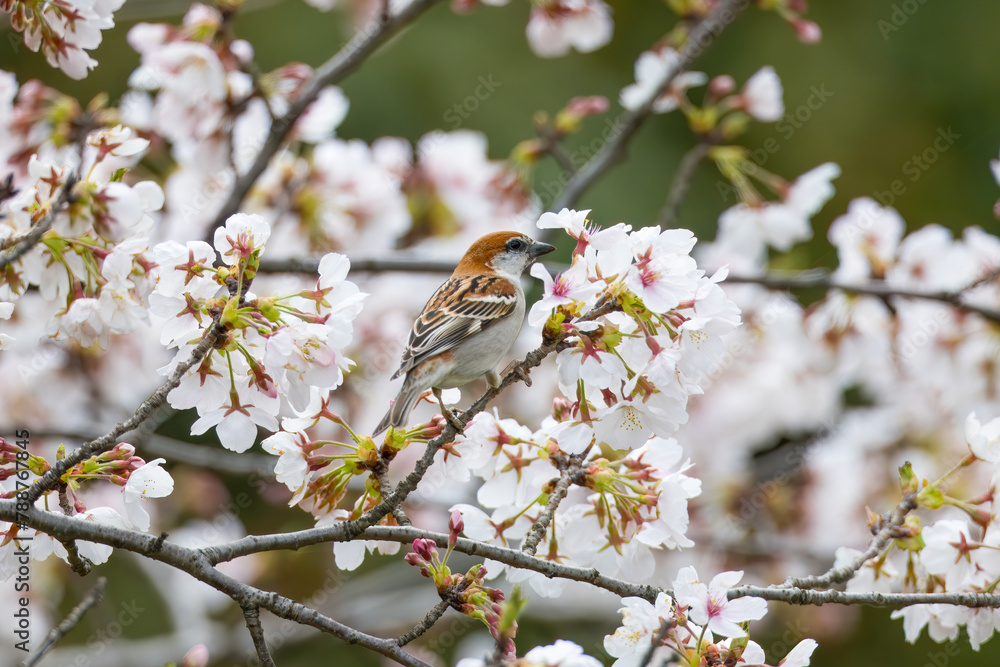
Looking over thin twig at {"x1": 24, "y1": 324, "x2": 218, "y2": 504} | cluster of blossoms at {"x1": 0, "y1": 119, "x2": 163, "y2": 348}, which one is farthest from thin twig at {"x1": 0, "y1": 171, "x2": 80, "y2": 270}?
thin twig at {"x1": 24, "y1": 324, "x2": 218, "y2": 504}

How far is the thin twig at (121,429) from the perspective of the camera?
4.42 ft

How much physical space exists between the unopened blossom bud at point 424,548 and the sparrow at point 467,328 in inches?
11.0

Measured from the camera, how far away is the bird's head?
2.54 meters

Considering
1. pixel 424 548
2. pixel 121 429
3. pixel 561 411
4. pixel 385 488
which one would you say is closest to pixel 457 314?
pixel 561 411

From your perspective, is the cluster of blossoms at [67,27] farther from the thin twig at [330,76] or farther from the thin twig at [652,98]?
the thin twig at [652,98]

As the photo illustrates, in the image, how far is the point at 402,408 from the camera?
182cm

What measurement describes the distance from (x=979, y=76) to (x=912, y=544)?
7.64 meters

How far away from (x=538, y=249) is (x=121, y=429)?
1365 millimetres

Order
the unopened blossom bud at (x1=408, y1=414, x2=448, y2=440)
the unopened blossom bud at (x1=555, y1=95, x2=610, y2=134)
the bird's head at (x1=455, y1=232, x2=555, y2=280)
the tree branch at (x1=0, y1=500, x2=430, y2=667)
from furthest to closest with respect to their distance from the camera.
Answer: the unopened blossom bud at (x1=555, y1=95, x2=610, y2=134) < the bird's head at (x1=455, y1=232, x2=555, y2=280) < the unopened blossom bud at (x1=408, y1=414, x2=448, y2=440) < the tree branch at (x1=0, y1=500, x2=430, y2=667)

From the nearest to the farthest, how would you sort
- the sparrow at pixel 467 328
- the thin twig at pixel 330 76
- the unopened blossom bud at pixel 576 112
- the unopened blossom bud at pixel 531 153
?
1. the sparrow at pixel 467 328
2. the thin twig at pixel 330 76
3. the unopened blossom bud at pixel 576 112
4. the unopened blossom bud at pixel 531 153

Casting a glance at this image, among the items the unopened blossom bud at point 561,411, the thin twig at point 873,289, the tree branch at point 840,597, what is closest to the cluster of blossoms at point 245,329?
the unopened blossom bud at point 561,411

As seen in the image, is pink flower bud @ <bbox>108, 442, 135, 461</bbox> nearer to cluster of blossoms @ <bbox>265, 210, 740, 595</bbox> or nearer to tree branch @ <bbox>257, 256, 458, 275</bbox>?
cluster of blossoms @ <bbox>265, 210, 740, 595</bbox>

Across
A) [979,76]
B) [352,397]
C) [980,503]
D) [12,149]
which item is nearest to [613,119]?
[979,76]

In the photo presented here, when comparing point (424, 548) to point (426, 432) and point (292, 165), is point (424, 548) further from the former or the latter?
point (292, 165)
